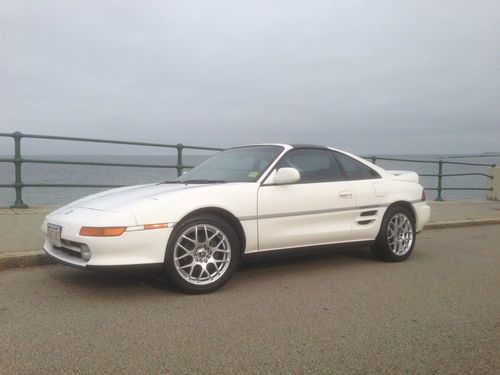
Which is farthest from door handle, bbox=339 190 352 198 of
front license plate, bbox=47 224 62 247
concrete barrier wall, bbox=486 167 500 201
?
concrete barrier wall, bbox=486 167 500 201

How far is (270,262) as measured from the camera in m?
5.55

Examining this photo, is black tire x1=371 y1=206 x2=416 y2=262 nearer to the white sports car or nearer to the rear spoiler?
the white sports car

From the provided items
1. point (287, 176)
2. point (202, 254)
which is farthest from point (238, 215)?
point (287, 176)

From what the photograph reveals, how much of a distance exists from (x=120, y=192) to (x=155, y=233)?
99cm

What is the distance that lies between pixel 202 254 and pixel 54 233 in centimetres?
131

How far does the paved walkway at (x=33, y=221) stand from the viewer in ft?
17.1

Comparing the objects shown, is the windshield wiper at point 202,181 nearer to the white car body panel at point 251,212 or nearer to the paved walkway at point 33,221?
the white car body panel at point 251,212

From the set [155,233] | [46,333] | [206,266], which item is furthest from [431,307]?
[46,333]

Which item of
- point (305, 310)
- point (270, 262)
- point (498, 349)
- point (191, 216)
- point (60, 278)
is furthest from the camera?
point (270, 262)

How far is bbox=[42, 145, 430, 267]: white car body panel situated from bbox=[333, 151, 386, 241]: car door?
1cm

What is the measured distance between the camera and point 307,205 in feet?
15.9

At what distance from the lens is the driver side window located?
16.5ft

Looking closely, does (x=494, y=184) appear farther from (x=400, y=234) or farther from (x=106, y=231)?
(x=106, y=231)

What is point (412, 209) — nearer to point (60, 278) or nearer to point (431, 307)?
point (431, 307)
